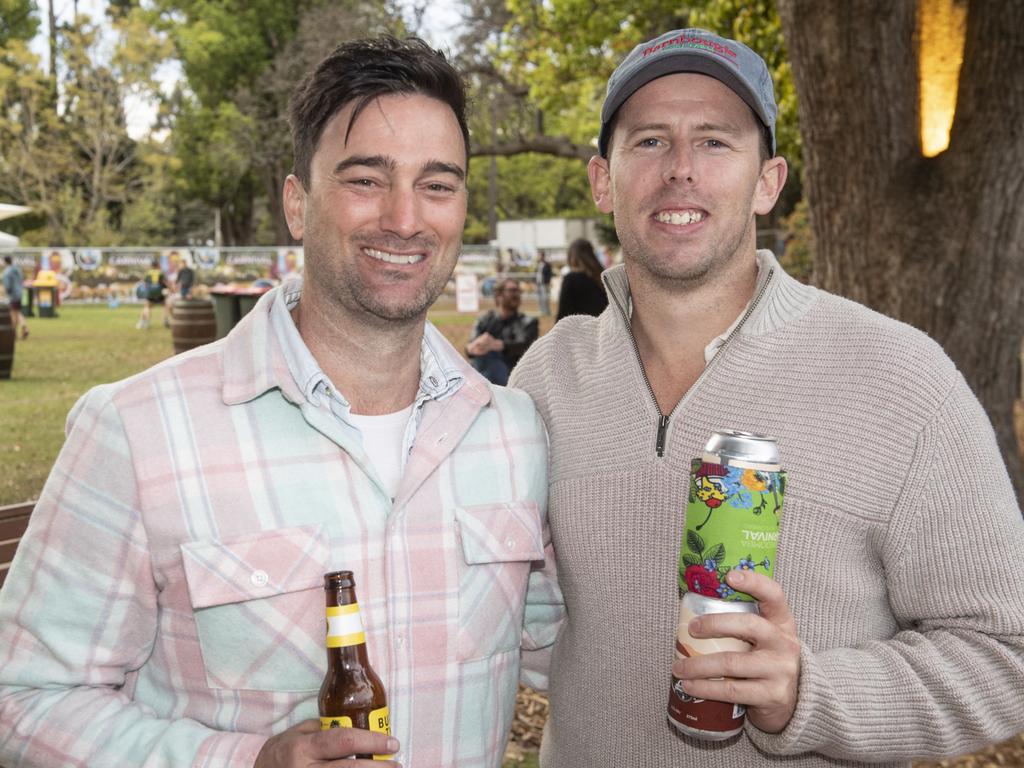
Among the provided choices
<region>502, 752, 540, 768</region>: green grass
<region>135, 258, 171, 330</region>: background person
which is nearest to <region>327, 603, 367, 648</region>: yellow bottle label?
<region>502, 752, 540, 768</region>: green grass

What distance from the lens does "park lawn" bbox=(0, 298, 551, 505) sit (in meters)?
6.77

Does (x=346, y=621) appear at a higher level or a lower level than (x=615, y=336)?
lower

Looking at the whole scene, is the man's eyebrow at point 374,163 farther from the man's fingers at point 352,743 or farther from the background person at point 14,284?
the background person at point 14,284

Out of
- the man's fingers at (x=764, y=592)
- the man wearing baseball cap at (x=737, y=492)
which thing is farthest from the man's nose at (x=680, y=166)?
the man's fingers at (x=764, y=592)

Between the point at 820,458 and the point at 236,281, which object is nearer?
the point at 820,458

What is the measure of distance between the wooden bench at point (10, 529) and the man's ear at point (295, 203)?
2.15 metres

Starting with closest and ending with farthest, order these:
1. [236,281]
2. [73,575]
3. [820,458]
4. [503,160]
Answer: [73,575]
[820,458]
[236,281]
[503,160]

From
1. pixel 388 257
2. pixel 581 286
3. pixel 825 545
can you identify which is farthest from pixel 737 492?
pixel 581 286

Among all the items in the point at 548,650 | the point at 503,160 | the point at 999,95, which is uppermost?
the point at 503,160

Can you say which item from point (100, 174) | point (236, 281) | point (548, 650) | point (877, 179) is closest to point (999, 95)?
point (877, 179)

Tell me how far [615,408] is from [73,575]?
1.20 metres

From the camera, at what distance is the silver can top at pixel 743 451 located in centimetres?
159

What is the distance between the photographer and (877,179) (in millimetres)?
5219

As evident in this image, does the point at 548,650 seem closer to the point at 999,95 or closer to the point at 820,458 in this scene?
the point at 820,458
